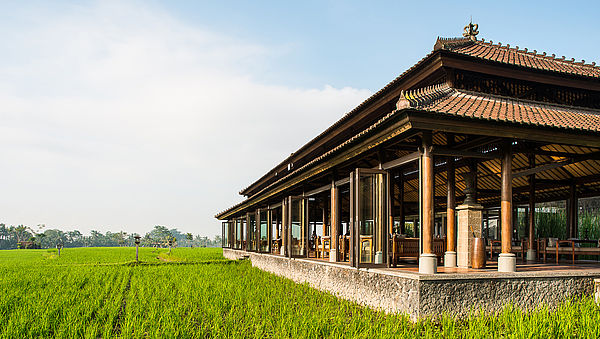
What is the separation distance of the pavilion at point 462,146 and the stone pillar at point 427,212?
2cm

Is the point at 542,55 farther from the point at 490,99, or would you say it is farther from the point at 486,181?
the point at 486,181

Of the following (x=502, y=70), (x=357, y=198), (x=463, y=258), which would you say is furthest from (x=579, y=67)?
(x=357, y=198)

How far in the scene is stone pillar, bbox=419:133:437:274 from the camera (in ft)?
24.1

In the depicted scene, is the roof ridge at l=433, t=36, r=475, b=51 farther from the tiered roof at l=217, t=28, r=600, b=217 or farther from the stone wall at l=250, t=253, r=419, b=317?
the stone wall at l=250, t=253, r=419, b=317

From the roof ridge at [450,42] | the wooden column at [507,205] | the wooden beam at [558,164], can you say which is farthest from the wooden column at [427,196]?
the roof ridge at [450,42]

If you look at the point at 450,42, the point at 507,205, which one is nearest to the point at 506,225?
the point at 507,205

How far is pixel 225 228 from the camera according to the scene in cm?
3656

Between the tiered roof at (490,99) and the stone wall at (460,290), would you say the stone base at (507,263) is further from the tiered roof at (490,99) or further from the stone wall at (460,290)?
the tiered roof at (490,99)

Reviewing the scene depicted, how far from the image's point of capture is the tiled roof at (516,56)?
1062 cm

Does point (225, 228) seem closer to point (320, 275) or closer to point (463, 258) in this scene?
point (320, 275)

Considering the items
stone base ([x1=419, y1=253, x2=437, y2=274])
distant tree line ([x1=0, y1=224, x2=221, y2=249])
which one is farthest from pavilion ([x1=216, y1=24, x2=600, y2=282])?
distant tree line ([x1=0, y1=224, x2=221, y2=249])

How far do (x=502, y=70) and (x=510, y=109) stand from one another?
1.53 m

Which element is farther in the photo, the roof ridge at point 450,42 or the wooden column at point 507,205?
the roof ridge at point 450,42

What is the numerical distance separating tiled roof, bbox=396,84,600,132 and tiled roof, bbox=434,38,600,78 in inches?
33.8
